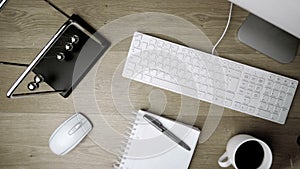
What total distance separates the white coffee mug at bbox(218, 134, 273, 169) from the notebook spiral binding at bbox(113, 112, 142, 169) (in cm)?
20

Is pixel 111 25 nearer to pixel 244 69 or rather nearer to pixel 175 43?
pixel 175 43

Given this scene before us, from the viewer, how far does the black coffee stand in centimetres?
75

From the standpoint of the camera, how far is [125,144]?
2.69 feet

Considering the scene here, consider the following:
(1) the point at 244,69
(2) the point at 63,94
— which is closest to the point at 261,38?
(1) the point at 244,69

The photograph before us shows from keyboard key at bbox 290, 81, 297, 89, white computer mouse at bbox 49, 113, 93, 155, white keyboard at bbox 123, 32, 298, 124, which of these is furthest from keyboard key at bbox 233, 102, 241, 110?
white computer mouse at bbox 49, 113, 93, 155

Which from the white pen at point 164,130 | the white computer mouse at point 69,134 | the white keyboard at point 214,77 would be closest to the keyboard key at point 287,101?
the white keyboard at point 214,77

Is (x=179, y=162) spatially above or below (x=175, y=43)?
below

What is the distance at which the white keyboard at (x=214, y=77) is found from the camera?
2.58ft

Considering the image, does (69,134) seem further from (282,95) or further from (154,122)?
(282,95)

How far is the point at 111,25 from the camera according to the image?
31.9 inches

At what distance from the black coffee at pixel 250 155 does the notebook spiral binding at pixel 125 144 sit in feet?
0.72

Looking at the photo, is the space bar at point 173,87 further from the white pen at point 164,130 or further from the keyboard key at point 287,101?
the keyboard key at point 287,101

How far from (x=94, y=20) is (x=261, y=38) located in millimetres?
356

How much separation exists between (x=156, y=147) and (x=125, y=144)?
68mm
